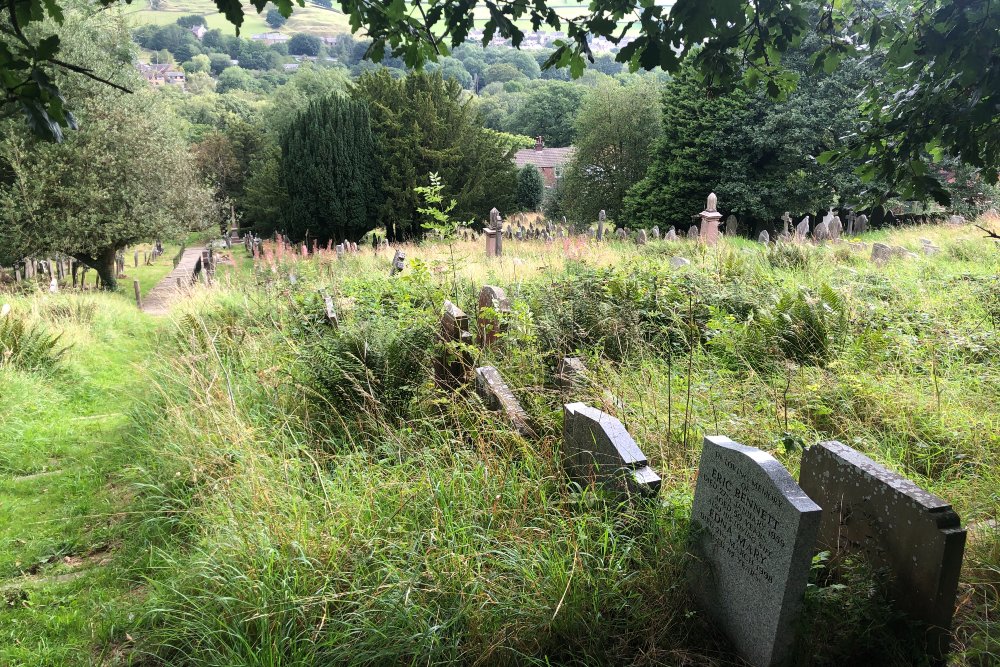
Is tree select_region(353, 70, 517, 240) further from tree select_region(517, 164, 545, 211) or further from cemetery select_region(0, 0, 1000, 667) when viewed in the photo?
cemetery select_region(0, 0, 1000, 667)

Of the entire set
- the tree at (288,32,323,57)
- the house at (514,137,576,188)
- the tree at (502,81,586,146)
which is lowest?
the house at (514,137,576,188)

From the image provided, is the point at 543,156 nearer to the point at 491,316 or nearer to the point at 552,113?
the point at 552,113

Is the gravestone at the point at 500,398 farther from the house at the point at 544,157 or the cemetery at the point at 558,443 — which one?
the house at the point at 544,157

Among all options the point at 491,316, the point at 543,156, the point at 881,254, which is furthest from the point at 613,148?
the point at 491,316

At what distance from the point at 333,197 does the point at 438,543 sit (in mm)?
28963

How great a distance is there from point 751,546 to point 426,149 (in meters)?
31.2

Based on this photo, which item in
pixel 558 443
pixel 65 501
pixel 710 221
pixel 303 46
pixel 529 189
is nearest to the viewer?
pixel 558 443

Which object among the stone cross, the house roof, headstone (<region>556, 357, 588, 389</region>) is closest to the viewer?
headstone (<region>556, 357, 588, 389</region>)

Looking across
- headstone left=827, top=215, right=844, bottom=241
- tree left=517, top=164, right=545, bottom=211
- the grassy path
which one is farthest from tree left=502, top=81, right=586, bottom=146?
the grassy path

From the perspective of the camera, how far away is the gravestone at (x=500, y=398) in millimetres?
4051

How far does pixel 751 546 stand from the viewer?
2656 mm

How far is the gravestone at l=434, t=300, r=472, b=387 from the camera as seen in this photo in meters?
5.15

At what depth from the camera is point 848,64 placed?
68.0ft

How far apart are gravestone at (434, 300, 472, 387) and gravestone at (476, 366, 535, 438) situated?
0.41 metres
